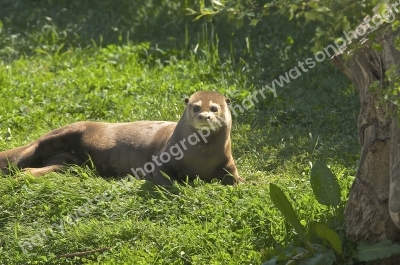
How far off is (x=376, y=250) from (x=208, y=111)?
93.0 inches

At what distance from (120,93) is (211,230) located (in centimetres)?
328

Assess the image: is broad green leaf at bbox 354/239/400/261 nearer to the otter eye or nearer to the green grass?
the green grass

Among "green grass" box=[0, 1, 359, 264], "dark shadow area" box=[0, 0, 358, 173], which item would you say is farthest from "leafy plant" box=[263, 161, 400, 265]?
"dark shadow area" box=[0, 0, 358, 173]

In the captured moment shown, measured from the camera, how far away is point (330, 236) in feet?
17.6

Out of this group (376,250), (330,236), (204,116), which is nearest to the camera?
(376,250)

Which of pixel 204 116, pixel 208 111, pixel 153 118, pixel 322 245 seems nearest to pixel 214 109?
pixel 208 111

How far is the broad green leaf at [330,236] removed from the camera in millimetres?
5359

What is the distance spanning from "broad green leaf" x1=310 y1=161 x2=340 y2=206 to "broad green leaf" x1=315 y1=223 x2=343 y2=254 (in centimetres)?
41

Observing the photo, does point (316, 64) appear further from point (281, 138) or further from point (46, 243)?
point (46, 243)

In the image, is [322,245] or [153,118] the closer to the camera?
[322,245]

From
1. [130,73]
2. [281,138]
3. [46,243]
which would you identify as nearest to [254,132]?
[281,138]

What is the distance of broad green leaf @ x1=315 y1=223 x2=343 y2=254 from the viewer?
5359 millimetres

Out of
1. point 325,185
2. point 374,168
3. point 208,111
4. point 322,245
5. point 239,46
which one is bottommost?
point 322,245

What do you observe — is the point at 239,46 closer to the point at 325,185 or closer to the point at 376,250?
the point at 325,185
